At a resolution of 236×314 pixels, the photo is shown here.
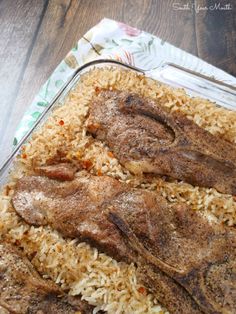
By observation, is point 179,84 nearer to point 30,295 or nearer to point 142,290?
point 142,290

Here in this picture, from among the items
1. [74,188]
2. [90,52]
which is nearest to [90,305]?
[74,188]

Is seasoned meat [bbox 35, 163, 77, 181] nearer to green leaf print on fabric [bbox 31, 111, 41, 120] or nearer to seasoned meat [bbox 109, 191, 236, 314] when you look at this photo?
seasoned meat [bbox 109, 191, 236, 314]

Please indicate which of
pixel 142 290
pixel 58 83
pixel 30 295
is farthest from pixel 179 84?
pixel 30 295

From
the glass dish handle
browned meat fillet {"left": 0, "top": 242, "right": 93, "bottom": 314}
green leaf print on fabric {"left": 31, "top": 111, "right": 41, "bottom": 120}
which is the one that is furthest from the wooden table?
browned meat fillet {"left": 0, "top": 242, "right": 93, "bottom": 314}

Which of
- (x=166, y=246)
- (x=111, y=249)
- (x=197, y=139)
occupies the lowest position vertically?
(x=111, y=249)

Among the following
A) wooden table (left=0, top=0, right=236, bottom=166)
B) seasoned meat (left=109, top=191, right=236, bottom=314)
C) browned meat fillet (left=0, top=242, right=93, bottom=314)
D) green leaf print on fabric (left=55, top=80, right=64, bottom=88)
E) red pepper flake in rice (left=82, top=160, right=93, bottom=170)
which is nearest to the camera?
seasoned meat (left=109, top=191, right=236, bottom=314)

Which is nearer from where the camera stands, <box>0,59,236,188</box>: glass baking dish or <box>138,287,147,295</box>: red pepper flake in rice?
<box>138,287,147,295</box>: red pepper flake in rice

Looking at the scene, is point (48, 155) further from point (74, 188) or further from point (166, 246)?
point (166, 246)
